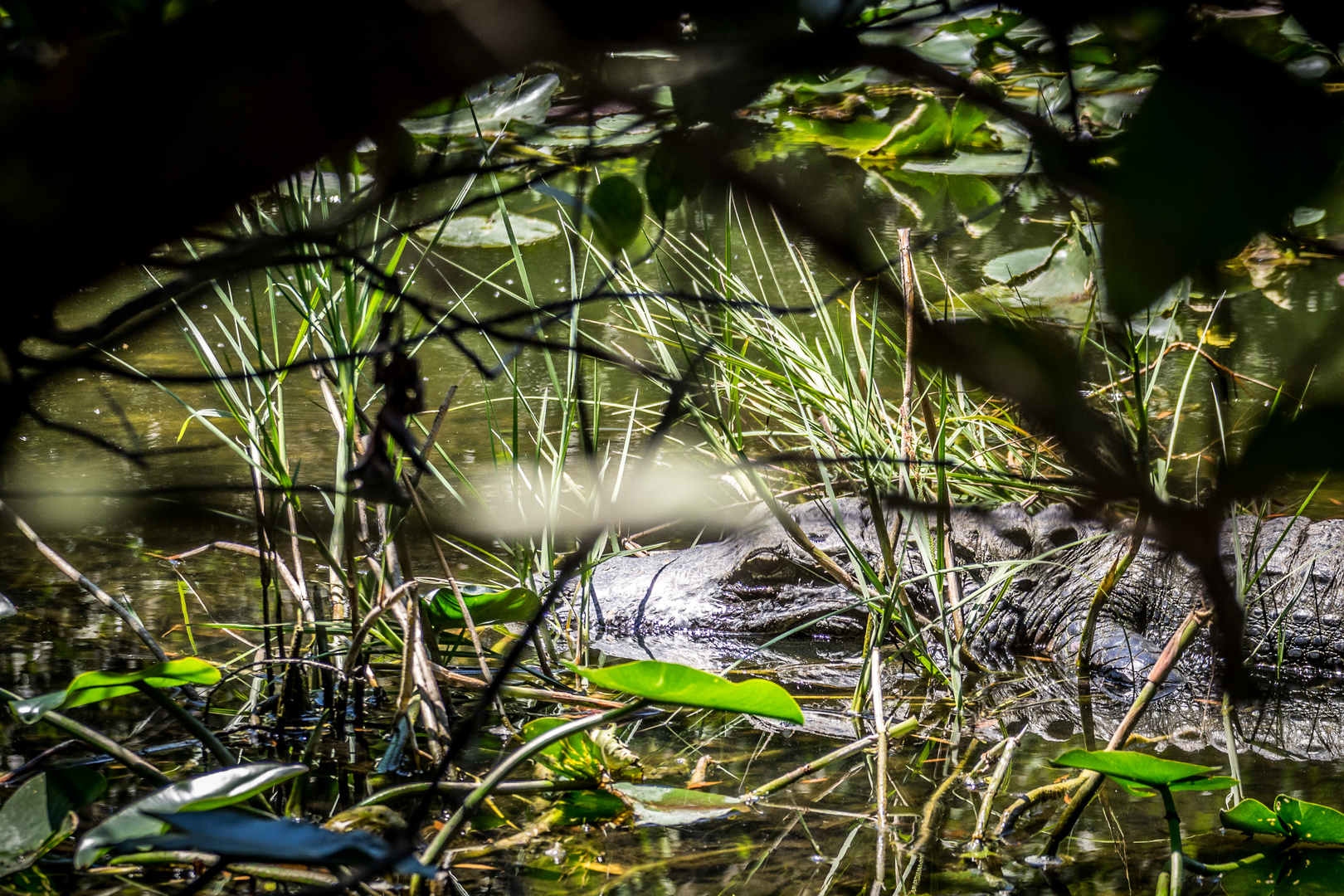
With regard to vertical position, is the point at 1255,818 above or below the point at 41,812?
below

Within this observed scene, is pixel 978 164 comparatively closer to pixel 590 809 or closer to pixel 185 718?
pixel 590 809

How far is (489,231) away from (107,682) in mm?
4091

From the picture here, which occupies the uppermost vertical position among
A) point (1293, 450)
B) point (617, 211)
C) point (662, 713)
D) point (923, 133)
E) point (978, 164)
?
point (978, 164)

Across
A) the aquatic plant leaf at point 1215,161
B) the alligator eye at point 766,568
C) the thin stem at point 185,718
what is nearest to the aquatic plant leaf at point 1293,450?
the aquatic plant leaf at point 1215,161

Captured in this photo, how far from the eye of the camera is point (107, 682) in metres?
→ 1.01

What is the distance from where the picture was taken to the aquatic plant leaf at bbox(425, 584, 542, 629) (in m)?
1.48

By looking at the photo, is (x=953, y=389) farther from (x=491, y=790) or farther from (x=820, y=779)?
(x=491, y=790)

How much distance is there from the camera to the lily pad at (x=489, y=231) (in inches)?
187

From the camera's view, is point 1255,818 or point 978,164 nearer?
point 1255,818

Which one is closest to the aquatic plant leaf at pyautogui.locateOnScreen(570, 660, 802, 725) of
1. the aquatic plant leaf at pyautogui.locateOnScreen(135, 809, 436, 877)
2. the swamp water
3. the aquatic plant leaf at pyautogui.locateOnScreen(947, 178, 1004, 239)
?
the swamp water

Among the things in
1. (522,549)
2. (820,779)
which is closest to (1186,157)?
(820,779)

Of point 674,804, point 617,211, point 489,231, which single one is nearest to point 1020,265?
point 674,804

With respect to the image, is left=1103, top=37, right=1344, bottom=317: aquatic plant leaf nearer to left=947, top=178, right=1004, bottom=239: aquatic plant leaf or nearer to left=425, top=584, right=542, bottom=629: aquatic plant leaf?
left=425, top=584, right=542, bottom=629: aquatic plant leaf

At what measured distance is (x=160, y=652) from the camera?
135cm
